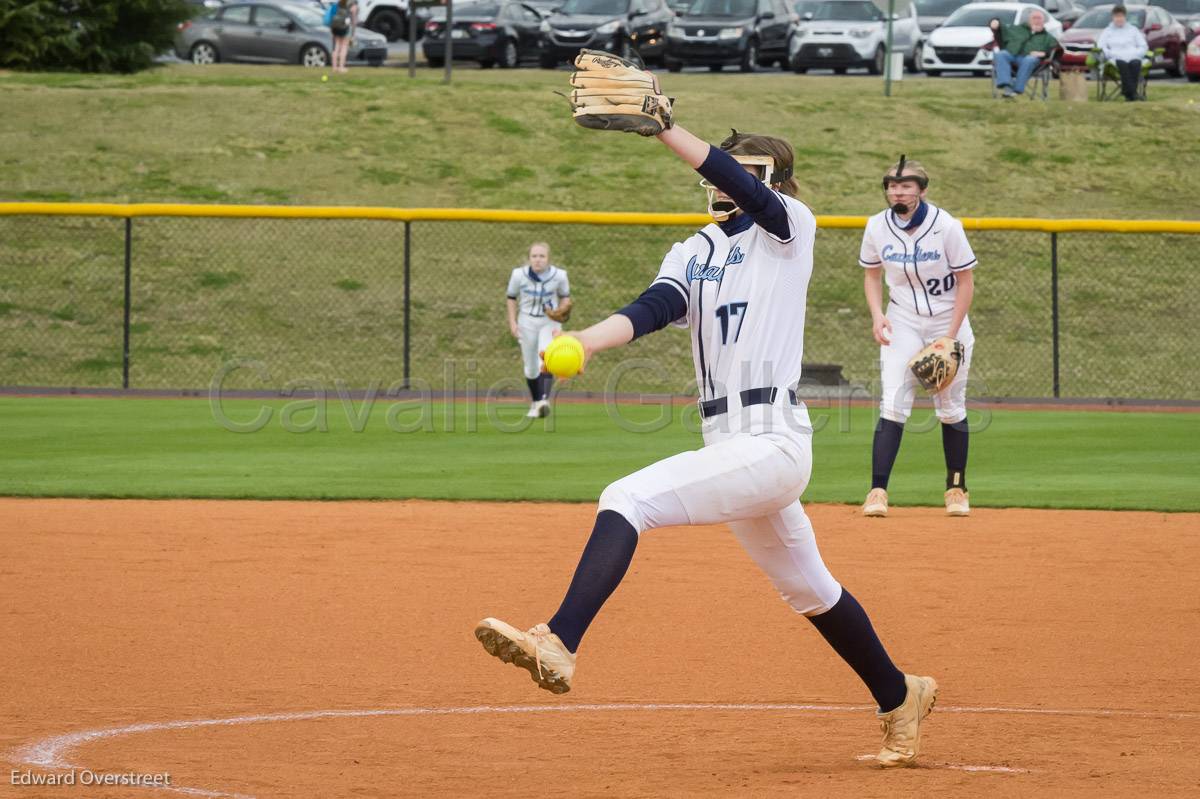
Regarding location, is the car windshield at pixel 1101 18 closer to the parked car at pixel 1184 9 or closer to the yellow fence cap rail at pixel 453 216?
the parked car at pixel 1184 9

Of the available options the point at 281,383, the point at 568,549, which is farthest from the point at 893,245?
the point at 281,383

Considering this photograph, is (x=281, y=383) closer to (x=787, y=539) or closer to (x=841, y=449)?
(x=841, y=449)

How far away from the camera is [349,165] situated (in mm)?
27172

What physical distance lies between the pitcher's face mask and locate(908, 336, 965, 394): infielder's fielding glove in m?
4.59

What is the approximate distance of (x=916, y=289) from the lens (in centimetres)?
978

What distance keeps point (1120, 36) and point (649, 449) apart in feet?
66.6

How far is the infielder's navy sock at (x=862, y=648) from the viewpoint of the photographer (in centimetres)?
503

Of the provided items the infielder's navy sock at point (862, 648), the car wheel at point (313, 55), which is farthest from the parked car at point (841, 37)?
the infielder's navy sock at point (862, 648)

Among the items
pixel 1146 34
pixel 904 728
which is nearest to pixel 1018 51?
pixel 1146 34

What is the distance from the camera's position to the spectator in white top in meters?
30.1

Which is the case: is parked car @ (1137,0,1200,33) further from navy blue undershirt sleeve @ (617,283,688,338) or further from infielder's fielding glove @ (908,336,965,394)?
navy blue undershirt sleeve @ (617,283,688,338)

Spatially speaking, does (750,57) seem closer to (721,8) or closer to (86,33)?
(721,8)

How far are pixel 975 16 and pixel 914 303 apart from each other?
26683 mm

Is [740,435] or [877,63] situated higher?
[877,63]
